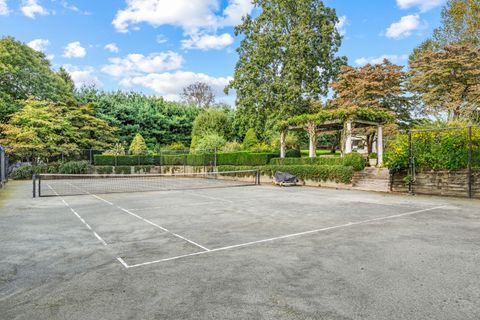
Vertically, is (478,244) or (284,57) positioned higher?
(284,57)

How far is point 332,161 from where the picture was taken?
17.1 m

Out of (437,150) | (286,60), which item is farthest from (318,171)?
(286,60)

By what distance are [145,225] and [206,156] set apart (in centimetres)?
1928

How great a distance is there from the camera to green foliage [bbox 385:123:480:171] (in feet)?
38.2

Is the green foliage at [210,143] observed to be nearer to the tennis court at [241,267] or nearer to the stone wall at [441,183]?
the stone wall at [441,183]

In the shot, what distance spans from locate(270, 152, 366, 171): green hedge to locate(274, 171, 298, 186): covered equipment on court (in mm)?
1645

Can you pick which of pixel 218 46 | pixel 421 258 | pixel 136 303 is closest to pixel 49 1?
pixel 218 46

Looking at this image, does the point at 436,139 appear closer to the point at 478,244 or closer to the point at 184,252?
the point at 478,244

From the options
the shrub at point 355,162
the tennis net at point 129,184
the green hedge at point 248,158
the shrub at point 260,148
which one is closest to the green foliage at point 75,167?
the tennis net at point 129,184

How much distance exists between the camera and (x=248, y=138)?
27.7 m

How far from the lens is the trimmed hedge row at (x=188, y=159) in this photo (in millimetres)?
21766

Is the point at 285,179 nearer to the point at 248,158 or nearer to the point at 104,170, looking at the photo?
the point at 248,158

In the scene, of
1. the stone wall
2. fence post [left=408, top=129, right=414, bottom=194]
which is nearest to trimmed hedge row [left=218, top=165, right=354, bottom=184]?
the stone wall

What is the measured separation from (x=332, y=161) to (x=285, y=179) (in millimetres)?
2756
